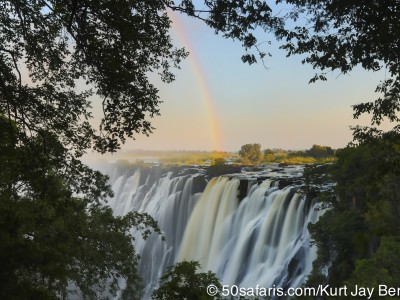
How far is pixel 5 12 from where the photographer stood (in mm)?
7094

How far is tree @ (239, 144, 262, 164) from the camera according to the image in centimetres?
7275

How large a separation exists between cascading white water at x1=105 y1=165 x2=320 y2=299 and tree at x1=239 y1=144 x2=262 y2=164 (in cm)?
2810

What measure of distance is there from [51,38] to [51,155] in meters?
2.34

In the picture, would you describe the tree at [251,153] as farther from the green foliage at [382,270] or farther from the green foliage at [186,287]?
the green foliage at [186,287]

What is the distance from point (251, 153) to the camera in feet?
243

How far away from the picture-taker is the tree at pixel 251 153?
72750 mm

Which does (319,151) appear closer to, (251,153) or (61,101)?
(251,153)

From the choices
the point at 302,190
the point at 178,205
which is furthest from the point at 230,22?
the point at 178,205

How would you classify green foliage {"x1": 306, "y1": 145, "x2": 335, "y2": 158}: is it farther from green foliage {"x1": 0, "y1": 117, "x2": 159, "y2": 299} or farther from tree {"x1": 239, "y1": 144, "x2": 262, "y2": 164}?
green foliage {"x1": 0, "y1": 117, "x2": 159, "y2": 299}

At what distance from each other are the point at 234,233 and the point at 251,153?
45286 mm

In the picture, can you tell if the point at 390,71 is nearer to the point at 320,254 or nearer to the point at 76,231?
the point at 76,231

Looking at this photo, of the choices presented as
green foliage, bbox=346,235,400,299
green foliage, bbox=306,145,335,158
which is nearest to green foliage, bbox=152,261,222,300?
green foliage, bbox=346,235,400,299

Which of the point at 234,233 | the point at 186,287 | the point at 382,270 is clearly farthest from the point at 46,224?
the point at 234,233

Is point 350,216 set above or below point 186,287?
above
